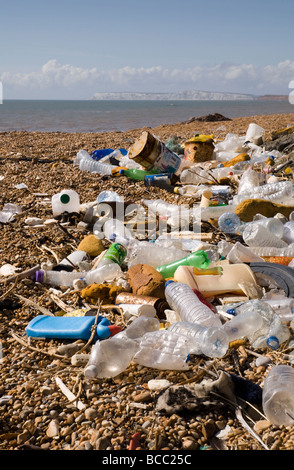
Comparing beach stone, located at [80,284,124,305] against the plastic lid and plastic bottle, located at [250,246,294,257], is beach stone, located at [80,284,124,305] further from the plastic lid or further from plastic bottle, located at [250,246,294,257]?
plastic bottle, located at [250,246,294,257]

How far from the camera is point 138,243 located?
321cm

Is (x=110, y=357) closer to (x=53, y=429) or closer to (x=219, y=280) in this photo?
(x=53, y=429)

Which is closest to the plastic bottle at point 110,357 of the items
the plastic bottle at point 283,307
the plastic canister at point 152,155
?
the plastic bottle at point 283,307

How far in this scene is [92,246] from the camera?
3.23 m

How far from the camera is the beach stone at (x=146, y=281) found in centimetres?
252

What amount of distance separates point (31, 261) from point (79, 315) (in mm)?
940

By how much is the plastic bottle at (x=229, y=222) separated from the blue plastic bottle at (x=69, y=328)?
4.82ft

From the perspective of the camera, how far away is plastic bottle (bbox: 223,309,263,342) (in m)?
2.07

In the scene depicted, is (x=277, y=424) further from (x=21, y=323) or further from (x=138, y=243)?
(x=138, y=243)

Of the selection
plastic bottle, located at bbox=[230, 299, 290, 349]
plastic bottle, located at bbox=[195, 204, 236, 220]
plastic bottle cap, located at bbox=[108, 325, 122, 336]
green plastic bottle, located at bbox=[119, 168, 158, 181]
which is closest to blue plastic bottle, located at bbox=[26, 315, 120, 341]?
plastic bottle cap, located at bbox=[108, 325, 122, 336]

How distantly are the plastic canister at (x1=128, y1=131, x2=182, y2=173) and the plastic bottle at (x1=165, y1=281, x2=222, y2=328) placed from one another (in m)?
2.43

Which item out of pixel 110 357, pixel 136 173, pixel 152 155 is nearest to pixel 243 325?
pixel 110 357

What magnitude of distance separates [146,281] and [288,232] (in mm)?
1211

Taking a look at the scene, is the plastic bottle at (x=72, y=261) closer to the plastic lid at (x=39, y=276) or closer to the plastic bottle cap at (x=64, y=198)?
the plastic lid at (x=39, y=276)
